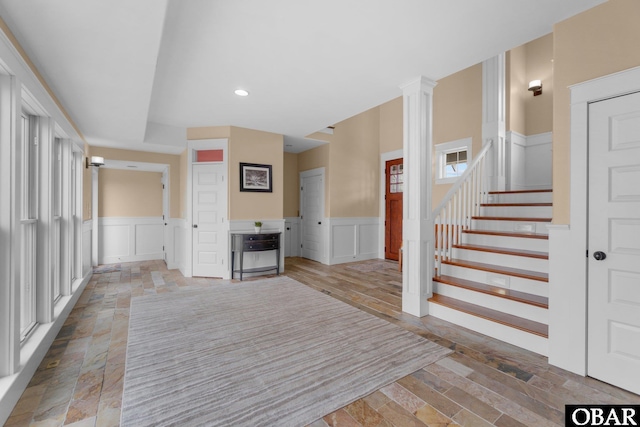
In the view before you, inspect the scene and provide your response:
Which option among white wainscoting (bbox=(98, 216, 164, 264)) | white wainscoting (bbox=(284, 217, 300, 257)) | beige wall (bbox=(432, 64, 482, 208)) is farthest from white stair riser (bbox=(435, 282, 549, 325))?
white wainscoting (bbox=(98, 216, 164, 264))

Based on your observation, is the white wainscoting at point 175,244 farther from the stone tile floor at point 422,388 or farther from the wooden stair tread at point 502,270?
the wooden stair tread at point 502,270

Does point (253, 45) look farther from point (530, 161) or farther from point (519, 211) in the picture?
point (530, 161)

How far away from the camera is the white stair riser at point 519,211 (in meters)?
3.39

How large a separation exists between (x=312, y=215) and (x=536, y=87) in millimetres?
4535

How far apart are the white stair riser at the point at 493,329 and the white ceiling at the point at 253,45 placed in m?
2.39

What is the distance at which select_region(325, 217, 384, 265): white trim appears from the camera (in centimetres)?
595

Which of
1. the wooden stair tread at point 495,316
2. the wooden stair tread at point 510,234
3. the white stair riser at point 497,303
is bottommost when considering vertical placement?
the wooden stair tread at point 495,316

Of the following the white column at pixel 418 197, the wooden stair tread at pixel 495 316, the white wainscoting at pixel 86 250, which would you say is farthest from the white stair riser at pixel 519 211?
the white wainscoting at pixel 86 250

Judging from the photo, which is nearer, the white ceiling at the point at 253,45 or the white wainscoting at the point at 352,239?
the white ceiling at the point at 253,45

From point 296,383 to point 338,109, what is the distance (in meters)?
3.32

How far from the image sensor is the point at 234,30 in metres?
2.23

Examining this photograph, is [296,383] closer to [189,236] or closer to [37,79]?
[37,79]

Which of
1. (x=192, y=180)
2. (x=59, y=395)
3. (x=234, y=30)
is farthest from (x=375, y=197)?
(x=59, y=395)

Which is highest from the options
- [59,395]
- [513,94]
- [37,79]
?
[513,94]
